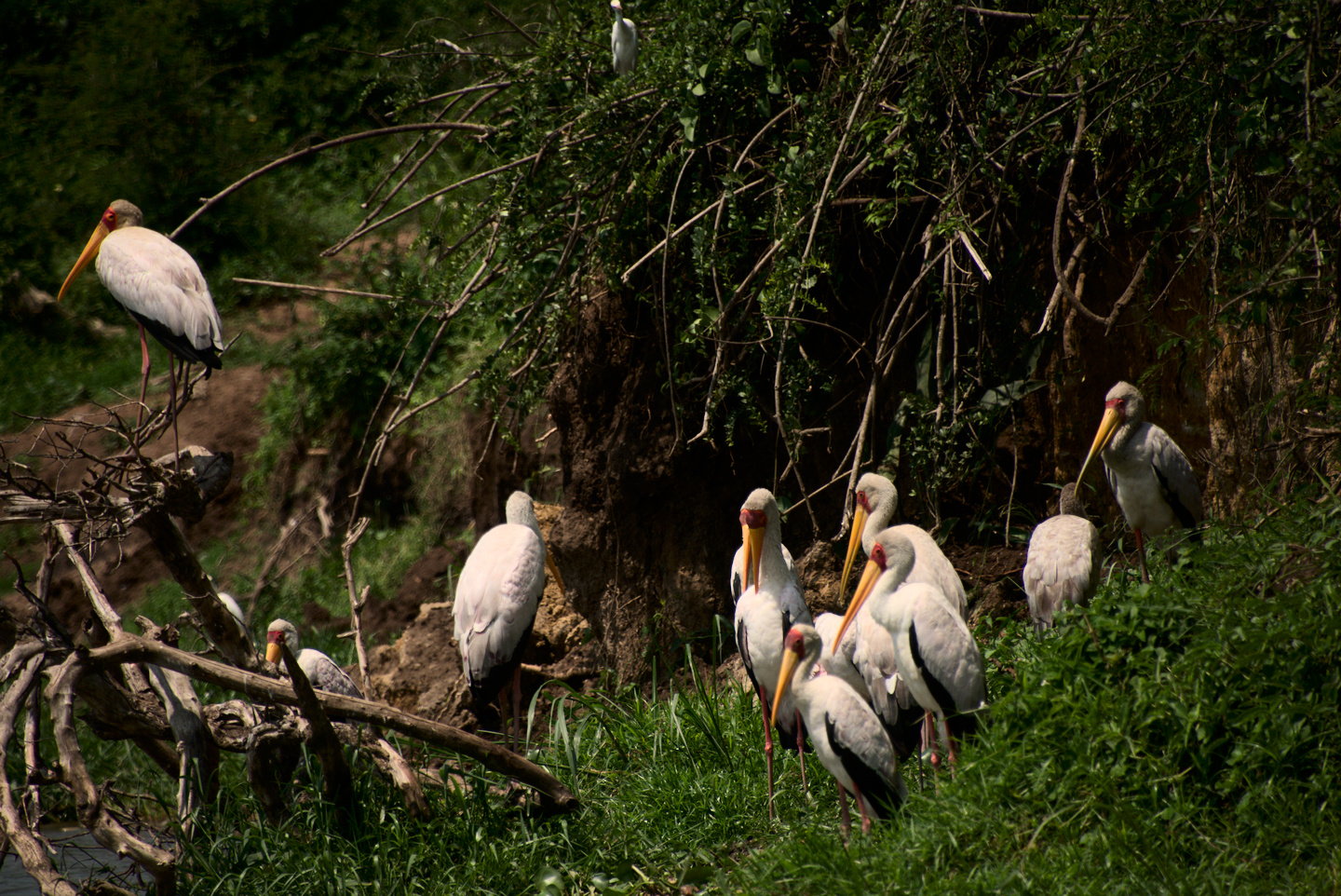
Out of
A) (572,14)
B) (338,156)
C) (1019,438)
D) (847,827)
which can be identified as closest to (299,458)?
(338,156)

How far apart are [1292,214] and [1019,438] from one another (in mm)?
2113

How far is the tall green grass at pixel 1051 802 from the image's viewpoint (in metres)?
2.95

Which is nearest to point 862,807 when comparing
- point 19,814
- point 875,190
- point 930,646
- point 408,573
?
point 930,646

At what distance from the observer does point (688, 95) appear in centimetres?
512

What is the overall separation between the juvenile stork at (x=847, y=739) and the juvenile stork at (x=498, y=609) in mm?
1784

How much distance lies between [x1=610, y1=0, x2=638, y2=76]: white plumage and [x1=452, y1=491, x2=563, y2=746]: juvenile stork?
236cm

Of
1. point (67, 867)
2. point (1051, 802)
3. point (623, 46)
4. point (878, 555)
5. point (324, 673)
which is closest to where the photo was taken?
point (1051, 802)

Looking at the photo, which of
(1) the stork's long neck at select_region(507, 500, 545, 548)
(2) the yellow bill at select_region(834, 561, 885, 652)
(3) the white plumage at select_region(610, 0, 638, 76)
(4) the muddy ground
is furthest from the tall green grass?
(3) the white plumage at select_region(610, 0, 638, 76)

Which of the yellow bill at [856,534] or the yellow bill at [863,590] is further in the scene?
the yellow bill at [856,534]

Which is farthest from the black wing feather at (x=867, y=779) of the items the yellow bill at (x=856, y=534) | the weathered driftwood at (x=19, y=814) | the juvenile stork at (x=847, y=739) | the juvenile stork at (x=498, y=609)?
the weathered driftwood at (x=19, y=814)

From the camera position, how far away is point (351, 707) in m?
3.89

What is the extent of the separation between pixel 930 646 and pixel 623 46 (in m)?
3.31

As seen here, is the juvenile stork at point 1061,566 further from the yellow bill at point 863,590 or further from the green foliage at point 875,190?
the yellow bill at point 863,590

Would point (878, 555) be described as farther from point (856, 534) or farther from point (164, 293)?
point (164, 293)
